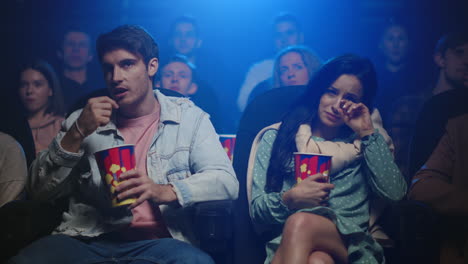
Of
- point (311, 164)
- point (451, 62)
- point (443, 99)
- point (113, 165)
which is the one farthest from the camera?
point (451, 62)

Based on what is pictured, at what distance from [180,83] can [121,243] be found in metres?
0.97

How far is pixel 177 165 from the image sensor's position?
1.71m

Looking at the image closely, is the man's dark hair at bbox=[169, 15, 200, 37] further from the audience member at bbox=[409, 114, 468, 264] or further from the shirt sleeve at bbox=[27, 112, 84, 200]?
the audience member at bbox=[409, 114, 468, 264]

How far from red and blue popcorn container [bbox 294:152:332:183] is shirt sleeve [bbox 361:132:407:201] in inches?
10.3

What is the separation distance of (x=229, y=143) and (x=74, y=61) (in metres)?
1.05

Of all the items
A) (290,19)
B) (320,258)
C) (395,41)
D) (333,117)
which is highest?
(290,19)

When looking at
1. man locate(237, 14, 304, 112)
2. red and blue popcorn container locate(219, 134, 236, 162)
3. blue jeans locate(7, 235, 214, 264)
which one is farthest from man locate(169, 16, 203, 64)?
blue jeans locate(7, 235, 214, 264)

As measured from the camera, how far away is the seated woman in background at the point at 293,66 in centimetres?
206

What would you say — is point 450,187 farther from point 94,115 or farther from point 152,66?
point 94,115

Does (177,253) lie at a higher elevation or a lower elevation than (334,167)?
lower

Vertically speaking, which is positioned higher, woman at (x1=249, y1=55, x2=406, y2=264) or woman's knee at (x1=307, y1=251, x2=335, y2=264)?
woman at (x1=249, y1=55, x2=406, y2=264)

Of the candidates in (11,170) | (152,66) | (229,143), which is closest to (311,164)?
(229,143)

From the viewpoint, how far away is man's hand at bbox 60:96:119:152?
162 centimetres

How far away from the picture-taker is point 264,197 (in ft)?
5.50
